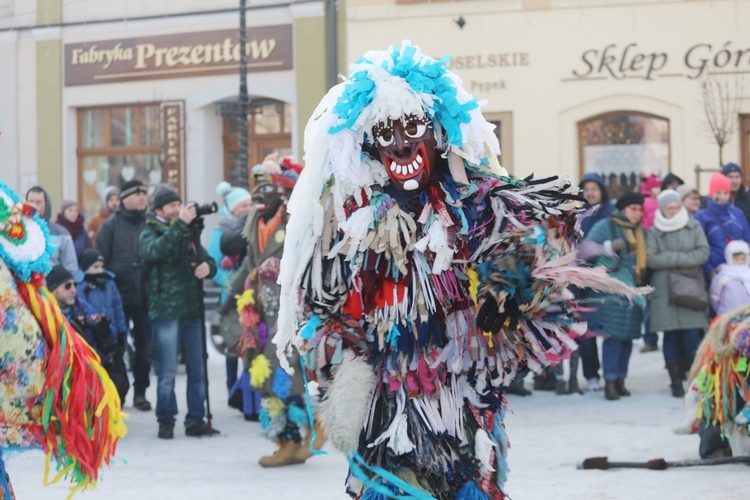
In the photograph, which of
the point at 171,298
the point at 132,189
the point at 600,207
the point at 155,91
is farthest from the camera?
the point at 155,91

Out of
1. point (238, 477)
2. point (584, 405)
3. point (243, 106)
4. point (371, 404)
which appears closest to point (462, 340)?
point (371, 404)

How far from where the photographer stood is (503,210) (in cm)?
381

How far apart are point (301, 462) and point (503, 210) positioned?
375cm

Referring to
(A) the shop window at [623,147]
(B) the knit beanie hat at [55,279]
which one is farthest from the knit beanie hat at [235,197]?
(A) the shop window at [623,147]

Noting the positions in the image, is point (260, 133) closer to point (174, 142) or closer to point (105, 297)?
point (174, 142)

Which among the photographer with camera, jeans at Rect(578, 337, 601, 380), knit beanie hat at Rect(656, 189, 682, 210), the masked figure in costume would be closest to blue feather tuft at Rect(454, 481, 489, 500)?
the masked figure in costume

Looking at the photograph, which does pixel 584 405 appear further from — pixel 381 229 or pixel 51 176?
pixel 51 176

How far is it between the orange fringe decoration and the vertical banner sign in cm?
1500

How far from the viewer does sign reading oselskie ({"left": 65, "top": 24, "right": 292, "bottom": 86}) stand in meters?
18.7

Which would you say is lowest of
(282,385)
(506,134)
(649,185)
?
(282,385)

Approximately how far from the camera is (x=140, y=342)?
926 cm

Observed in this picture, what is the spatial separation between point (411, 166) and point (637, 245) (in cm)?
596

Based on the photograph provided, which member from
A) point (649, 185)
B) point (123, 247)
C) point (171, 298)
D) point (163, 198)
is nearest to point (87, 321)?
point (171, 298)

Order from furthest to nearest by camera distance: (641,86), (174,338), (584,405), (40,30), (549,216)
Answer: (40,30), (641,86), (584,405), (174,338), (549,216)
